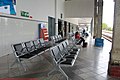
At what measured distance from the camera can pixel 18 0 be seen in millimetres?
6832

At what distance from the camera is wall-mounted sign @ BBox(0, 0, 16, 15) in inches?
224

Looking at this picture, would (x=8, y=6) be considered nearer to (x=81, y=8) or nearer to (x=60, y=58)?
(x=60, y=58)

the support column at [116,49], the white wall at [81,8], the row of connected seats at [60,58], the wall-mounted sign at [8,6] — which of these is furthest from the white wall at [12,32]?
the white wall at [81,8]

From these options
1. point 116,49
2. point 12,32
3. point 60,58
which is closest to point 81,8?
point 12,32

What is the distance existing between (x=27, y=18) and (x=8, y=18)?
1669mm

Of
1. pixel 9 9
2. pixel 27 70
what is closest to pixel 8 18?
pixel 9 9

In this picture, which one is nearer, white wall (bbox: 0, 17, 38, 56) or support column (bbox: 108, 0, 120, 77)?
support column (bbox: 108, 0, 120, 77)

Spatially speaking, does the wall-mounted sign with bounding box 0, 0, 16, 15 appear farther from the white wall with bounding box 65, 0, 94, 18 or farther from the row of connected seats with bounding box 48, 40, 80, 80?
the white wall with bounding box 65, 0, 94, 18

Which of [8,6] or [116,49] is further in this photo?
[8,6]

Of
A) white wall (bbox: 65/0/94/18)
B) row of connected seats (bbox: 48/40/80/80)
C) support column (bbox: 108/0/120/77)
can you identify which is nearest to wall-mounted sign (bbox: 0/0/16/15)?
row of connected seats (bbox: 48/40/80/80)

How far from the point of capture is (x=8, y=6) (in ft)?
19.9

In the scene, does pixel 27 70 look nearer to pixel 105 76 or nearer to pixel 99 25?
pixel 105 76

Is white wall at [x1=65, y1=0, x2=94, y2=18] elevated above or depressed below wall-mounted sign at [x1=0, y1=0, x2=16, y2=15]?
above

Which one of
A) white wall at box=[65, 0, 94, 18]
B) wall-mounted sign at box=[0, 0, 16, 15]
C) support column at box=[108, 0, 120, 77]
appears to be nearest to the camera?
support column at box=[108, 0, 120, 77]
